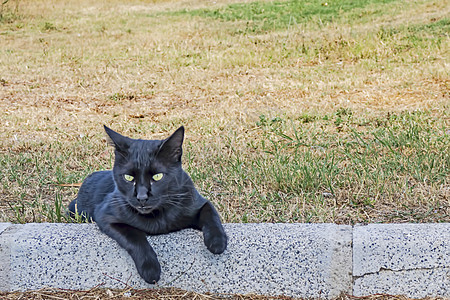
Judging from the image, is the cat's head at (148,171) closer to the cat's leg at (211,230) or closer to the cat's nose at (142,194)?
the cat's nose at (142,194)

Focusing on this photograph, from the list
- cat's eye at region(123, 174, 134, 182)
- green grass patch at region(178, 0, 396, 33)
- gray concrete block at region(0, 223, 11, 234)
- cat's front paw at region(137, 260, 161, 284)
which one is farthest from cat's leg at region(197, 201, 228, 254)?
green grass patch at region(178, 0, 396, 33)

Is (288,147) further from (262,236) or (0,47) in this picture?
(0,47)

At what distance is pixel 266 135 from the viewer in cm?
521

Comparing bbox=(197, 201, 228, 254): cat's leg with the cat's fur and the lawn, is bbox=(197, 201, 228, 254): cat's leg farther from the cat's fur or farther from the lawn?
the lawn

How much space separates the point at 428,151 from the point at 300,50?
Result: 5.26 m

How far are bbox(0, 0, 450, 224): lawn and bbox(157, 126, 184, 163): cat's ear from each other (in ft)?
2.48

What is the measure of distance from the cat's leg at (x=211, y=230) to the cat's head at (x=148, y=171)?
0.59 feet

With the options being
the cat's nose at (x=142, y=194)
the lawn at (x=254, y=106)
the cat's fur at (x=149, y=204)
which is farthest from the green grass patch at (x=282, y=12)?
the cat's nose at (x=142, y=194)

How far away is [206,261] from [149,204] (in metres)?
0.43

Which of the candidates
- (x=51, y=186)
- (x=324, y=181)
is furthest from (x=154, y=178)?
(x=51, y=186)

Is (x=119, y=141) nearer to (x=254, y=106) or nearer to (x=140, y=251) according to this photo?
(x=140, y=251)

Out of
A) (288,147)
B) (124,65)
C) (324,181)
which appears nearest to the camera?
(324,181)

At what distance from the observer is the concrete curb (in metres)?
2.71

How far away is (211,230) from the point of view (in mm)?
2773
